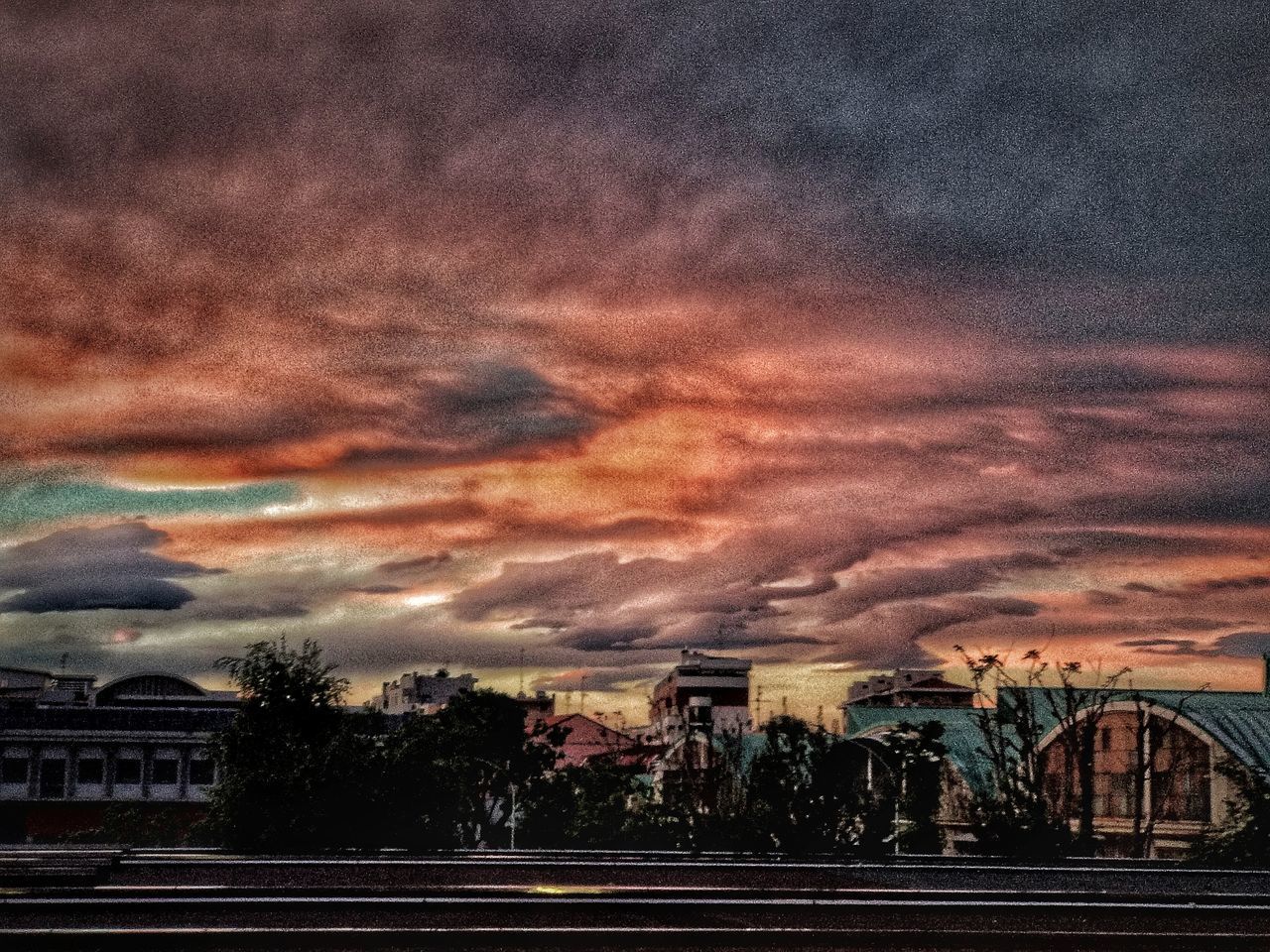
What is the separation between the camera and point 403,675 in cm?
14312

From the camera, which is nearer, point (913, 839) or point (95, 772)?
point (913, 839)

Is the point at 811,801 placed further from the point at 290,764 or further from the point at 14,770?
the point at 14,770

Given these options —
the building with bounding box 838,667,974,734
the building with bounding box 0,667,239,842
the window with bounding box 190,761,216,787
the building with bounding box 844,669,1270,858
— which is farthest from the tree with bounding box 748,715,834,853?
the building with bounding box 838,667,974,734

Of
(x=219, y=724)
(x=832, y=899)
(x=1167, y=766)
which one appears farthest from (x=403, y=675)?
(x=832, y=899)

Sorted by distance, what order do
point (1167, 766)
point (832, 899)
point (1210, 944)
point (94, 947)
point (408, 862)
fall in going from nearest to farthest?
point (94, 947) < point (1210, 944) < point (832, 899) < point (408, 862) < point (1167, 766)

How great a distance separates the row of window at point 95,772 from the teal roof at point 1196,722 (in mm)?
45245

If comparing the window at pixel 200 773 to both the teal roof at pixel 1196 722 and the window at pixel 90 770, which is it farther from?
the teal roof at pixel 1196 722

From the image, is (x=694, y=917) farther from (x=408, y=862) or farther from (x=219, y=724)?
(x=219, y=724)

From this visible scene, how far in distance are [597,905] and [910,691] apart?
401 ft

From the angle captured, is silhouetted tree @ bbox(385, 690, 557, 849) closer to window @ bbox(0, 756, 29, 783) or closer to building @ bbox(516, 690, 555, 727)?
window @ bbox(0, 756, 29, 783)

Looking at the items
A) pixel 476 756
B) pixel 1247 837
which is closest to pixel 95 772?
pixel 476 756

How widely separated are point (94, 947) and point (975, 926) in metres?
10.2

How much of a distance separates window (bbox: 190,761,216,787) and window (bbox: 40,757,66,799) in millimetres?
7578

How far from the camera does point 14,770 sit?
272 feet
